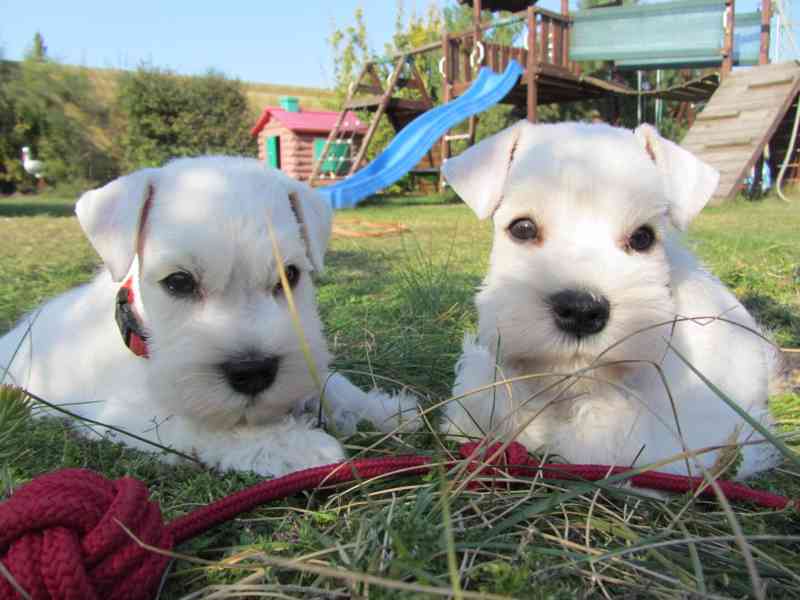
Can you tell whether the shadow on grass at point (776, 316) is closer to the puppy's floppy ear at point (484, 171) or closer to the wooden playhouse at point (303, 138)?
the puppy's floppy ear at point (484, 171)

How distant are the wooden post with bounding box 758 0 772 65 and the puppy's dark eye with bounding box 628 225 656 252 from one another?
622 inches

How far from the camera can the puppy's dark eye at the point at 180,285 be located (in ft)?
6.95

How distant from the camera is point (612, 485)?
5.24 ft

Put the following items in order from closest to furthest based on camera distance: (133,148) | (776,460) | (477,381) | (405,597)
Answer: (405,597) < (776,460) < (477,381) < (133,148)

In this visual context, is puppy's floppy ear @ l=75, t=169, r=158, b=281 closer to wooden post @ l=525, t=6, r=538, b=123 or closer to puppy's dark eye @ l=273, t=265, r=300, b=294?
puppy's dark eye @ l=273, t=265, r=300, b=294

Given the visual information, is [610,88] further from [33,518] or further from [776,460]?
[33,518]

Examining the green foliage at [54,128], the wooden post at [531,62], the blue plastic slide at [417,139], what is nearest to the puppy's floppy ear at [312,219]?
the blue plastic slide at [417,139]

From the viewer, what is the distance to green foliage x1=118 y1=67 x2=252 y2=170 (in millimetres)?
21047

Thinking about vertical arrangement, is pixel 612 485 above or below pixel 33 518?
below

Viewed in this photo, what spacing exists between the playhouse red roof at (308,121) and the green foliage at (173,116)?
3.58ft

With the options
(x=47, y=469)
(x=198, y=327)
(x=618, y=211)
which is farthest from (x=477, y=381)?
(x=47, y=469)

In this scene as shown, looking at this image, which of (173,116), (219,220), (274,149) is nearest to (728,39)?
(274,149)

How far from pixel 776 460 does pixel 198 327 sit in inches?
74.8

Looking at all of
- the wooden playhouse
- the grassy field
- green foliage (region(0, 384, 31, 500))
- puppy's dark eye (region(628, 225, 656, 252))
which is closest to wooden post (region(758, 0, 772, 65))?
the wooden playhouse
